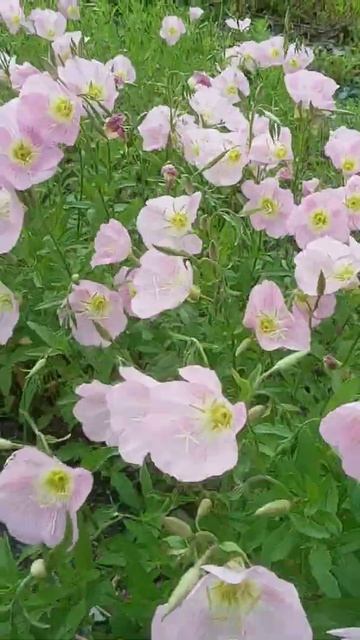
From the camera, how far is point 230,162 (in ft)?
7.20

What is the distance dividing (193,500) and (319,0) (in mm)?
5320

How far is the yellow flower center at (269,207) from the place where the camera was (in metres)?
2.18

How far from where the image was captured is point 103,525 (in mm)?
1484

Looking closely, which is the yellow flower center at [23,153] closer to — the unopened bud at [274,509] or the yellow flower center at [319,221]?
the yellow flower center at [319,221]

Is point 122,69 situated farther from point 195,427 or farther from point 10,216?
point 195,427

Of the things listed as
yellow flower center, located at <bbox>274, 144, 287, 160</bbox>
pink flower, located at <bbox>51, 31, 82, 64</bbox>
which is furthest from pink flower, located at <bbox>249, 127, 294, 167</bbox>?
pink flower, located at <bbox>51, 31, 82, 64</bbox>

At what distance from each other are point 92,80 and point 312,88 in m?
0.57

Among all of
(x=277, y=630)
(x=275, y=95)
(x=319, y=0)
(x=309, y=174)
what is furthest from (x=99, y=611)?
(x=319, y=0)

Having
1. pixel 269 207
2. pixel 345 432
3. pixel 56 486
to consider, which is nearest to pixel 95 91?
pixel 269 207

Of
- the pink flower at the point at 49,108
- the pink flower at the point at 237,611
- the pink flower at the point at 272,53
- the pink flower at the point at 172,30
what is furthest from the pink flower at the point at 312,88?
the pink flower at the point at 237,611

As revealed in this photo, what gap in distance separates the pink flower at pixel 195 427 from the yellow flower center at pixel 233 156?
0.96 m

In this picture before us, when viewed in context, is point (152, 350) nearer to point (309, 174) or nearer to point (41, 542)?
point (41, 542)

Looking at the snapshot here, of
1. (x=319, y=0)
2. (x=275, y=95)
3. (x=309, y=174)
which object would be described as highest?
(x=309, y=174)

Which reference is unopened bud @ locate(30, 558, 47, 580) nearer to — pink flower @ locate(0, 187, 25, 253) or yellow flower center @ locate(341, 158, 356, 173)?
pink flower @ locate(0, 187, 25, 253)
